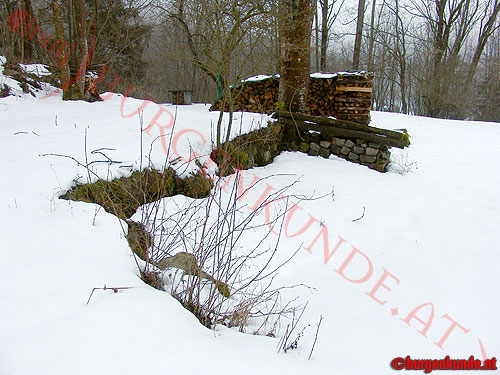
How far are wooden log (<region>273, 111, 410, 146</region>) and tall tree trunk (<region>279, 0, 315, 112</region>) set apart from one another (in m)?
0.31

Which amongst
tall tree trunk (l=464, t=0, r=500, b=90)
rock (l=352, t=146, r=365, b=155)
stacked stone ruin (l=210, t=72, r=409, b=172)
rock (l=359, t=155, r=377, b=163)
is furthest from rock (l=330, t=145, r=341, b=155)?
tall tree trunk (l=464, t=0, r=500, b=90)

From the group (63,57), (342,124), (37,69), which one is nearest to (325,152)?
(342,124)

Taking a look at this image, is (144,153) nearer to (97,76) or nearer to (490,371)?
(490,371)

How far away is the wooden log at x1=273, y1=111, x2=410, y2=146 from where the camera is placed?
5395mm

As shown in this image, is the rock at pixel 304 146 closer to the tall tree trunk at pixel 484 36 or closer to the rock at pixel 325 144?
the rock at pixel 325 144

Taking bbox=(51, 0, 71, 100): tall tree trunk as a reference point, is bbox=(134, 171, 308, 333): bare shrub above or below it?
below

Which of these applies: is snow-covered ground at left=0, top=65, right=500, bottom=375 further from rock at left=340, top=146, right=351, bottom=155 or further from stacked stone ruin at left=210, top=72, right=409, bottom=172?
stacked stone ruin at left=210, top=72, right=409, bottom=172

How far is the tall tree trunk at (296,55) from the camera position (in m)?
5.91

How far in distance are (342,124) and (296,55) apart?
167 cm

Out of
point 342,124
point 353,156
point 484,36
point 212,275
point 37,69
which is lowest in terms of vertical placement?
point 212,275

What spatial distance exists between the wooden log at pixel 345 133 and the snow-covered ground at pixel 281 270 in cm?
48

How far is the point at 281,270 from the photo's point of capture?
3123 millimetres

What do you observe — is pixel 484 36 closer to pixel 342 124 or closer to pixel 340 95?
pixel 340 95

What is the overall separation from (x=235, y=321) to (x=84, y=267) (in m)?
0.99
